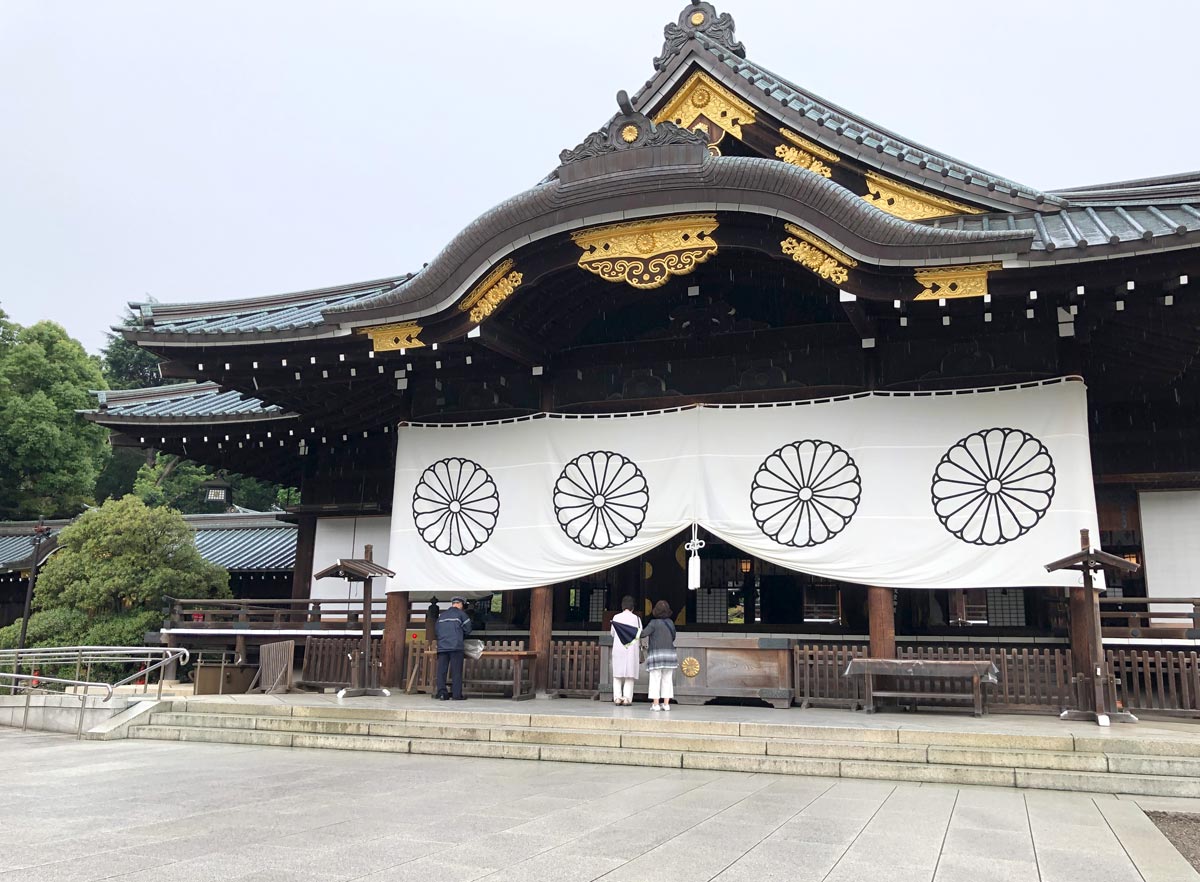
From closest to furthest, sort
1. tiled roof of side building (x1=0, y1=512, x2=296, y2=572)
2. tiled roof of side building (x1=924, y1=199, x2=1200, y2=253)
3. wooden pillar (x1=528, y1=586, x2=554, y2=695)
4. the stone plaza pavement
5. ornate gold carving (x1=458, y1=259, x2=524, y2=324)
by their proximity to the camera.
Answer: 1. the stone plaza pavement
2. tiled roof of side building (x1=924, y1=199, x2=1200, y2=253)
3. ornate gold carving (x1=458, y1=259, x2=524, y2=324)
4. wooden pillar (x1=528, y1=586, x2=554, y2=695)
5. tiled roof of side building (x1=0, y1=512, x2=296, y2=572)

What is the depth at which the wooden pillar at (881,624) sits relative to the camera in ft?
30.0

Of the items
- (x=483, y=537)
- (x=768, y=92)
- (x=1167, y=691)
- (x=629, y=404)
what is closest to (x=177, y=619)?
(x=483, y=537)

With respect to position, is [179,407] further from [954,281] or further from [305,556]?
[954,281]

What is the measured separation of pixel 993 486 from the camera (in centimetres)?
900

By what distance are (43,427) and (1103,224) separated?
29.4 m

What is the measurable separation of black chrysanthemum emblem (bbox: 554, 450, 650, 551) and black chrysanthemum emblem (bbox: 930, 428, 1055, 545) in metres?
3.30

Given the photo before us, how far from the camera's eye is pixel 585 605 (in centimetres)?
1357

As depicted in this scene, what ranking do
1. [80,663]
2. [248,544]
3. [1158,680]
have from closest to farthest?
[1158,680], [80,663], [248,544]

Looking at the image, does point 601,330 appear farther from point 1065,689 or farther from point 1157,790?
point 1157,790

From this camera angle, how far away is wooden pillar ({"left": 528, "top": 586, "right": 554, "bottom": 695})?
10.4m

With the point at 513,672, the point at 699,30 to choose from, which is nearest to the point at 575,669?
the point at 513,672

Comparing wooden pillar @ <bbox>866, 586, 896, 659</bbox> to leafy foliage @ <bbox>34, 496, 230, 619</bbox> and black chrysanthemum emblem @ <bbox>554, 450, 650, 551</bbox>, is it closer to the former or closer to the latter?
black chrysanthemum emblem @ <bbox>554, 450, 650, 551</bbox>

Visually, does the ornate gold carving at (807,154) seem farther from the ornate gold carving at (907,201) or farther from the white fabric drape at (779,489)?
the white fabric drape at (779,489)

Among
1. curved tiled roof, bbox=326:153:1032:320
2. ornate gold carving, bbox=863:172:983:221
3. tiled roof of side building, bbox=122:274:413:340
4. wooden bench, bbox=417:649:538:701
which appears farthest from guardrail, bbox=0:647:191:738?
ornate gold carving, bbox=863:172:983:221
